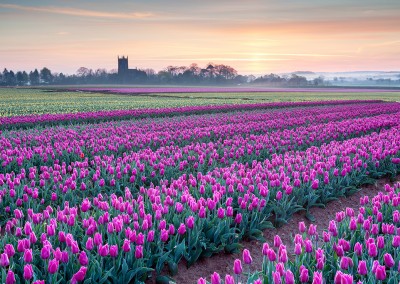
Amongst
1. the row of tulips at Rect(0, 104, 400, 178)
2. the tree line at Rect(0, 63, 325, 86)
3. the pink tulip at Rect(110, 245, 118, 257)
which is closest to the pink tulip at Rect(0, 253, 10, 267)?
the pink tulip at Rect(110, 245, 118, 257)

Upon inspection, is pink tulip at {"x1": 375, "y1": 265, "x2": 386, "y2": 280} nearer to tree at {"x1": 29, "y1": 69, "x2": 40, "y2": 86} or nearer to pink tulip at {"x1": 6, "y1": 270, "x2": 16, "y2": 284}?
pink tulip at {"x1": 6, "y1": 270, "x2": 16, "y2": 284}

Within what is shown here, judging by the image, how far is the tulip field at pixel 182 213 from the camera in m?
3.88

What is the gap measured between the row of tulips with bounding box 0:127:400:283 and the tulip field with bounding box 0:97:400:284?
0.02 m

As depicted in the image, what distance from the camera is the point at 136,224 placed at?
4.62 metres

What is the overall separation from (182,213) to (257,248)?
50.8 inches

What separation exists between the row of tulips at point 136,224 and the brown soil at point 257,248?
161mm

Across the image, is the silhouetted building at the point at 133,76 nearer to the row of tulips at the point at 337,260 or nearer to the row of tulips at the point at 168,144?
the row of tulips at the point at 168,144

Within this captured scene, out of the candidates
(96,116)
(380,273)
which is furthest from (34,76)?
(380,273)

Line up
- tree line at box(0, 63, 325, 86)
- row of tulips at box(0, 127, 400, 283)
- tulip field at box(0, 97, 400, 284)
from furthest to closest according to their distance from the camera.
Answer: tree line at box(0, 63, 325, 86) < row of tulips at box(0, 127, 400, 283) < tulip field at box(0, 97, 400, 284)

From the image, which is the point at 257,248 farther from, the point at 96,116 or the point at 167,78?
the point at 167,78

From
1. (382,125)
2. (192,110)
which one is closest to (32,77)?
(192,110)

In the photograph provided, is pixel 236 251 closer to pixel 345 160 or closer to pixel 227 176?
pixel 227 176

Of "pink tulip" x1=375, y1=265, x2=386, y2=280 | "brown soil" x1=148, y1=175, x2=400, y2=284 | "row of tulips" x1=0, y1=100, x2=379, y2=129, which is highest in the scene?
"pink tulip" x1=375, y1=265, x2=386, y2=280

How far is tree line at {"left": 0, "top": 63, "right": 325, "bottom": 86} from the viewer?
143125 millimetres
